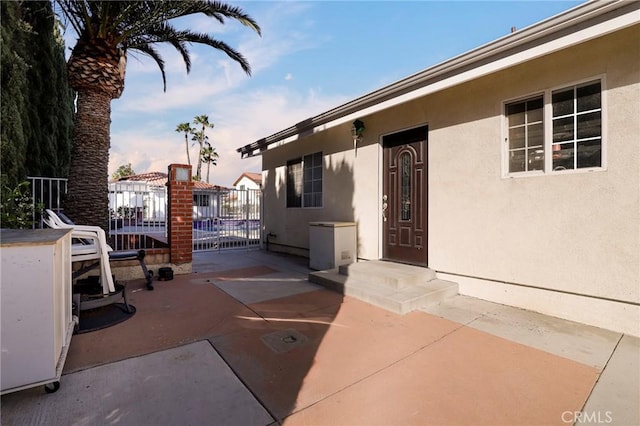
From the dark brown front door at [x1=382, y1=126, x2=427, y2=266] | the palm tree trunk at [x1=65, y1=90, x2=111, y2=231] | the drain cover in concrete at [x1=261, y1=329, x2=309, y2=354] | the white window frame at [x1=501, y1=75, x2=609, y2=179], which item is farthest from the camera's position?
the palm tree trunk at [x1=65, y1=90, x2=111, y2=231]

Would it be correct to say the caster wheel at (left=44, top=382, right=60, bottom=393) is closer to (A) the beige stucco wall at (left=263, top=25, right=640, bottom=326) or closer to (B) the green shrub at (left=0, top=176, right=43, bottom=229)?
(B) the green shrub at (left=0, top=176, right=43, bottom=229)

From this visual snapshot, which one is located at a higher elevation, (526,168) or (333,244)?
(526,168)

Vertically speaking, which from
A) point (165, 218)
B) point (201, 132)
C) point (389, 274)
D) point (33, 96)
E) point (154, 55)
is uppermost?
point (201, 132)

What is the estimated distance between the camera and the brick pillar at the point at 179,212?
19.5ft

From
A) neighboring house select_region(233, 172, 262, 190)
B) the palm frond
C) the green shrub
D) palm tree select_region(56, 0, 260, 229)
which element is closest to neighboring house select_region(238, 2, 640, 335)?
palm tree select_region(56, 0, 260, 229)

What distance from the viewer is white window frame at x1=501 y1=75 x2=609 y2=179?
343 cm

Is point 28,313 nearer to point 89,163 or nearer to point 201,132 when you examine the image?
point 89,163

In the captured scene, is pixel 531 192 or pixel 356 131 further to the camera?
pixel 356 131

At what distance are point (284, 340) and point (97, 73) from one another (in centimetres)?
657

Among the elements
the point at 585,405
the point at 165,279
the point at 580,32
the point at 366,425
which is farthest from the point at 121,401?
the point at 580,32

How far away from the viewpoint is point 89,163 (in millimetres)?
6055

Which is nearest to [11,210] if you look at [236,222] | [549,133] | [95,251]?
[95,251]

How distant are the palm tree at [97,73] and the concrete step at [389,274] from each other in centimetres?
546

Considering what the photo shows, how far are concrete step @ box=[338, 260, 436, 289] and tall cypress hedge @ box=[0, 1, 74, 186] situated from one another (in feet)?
19.7
